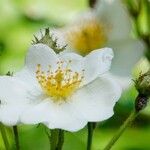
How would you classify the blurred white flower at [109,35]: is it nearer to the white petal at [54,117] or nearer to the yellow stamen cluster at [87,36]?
the yellow stamen cluster at [87,36]

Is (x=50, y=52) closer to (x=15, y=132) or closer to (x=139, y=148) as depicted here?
(x=15, y=132)

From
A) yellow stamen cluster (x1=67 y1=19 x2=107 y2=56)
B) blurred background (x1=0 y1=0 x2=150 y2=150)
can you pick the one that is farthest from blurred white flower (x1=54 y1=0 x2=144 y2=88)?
blurred background (x1=0 y1=0 x2=150 y2=150)

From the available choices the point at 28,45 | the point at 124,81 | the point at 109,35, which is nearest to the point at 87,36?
the point at 109,35

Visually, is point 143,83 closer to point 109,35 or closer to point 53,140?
point 53,140

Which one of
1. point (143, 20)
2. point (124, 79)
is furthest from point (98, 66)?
point (143, 20)

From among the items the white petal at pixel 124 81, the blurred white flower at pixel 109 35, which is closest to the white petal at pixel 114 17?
the blurred white flower at pixel 109 35
